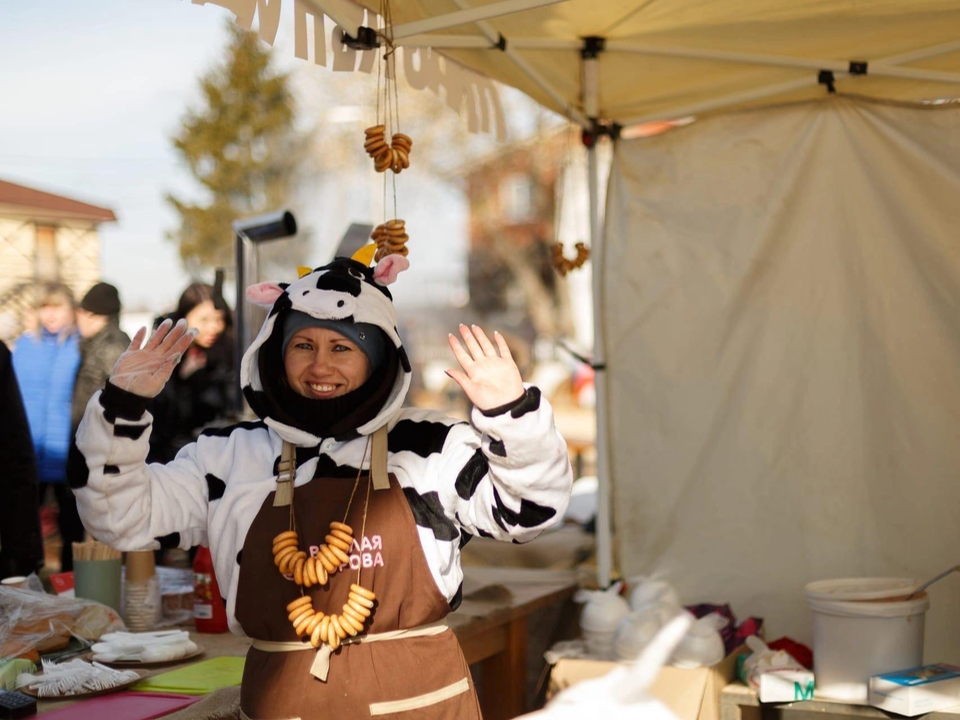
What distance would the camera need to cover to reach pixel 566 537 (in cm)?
501

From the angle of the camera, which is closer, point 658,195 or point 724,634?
point 724,634

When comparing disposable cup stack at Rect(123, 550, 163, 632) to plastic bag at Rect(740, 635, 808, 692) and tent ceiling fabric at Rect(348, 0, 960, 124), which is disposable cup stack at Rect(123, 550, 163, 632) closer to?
tent ceiling fabric at Rect(348, 0, 960, 124)

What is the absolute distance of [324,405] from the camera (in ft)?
6.50

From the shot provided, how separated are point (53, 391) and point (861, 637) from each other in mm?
3834

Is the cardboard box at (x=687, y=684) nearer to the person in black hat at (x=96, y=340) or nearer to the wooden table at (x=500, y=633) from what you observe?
the wooden table at (x=500, y=633)

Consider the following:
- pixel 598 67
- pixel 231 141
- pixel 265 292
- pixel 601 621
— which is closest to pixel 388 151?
pixel 265 292

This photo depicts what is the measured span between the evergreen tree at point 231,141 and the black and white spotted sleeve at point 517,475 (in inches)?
716

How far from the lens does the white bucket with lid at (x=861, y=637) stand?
2949mm

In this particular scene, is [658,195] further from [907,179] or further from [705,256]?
[907,179]

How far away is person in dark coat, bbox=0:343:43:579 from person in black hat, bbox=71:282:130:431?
70.1 inches

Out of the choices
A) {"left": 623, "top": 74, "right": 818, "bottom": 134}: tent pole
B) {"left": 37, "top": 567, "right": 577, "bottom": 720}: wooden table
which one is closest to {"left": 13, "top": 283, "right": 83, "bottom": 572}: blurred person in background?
{"left": 37, "top": 567, "right": 577, "bottom": 720}: wooden table

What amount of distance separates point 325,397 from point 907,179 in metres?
2.38

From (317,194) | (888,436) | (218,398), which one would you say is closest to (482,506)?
(888,436)

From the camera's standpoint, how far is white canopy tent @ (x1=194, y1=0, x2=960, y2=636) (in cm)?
305
